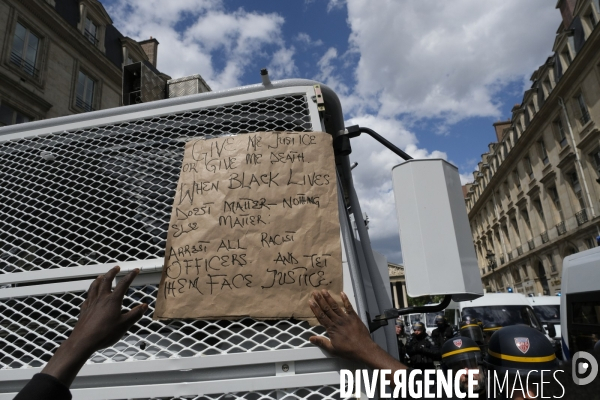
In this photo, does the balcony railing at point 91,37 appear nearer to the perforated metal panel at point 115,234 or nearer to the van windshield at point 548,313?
the perforated metal panel at point 115,234

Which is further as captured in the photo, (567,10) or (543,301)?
(567,10)

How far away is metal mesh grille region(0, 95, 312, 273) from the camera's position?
1.84 metres

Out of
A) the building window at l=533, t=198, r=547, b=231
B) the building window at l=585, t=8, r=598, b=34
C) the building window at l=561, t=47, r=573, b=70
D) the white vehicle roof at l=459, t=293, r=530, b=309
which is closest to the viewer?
the white vehicle roof at l=459, t=293, r=530, b=309

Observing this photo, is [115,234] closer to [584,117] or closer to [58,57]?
[58,57]

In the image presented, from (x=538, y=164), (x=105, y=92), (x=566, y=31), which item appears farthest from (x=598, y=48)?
(x=105, y=92)

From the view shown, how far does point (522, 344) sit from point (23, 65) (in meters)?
20.5

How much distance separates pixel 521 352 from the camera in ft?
8.54

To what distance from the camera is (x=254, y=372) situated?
143 centimetres

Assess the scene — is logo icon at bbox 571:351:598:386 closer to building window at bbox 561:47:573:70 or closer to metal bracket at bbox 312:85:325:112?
metal bracket at bbox 312:85:325:112

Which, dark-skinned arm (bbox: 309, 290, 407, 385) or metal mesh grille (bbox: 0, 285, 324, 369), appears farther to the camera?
metal mesh grille (bbox: 0, 285, 324, 369)

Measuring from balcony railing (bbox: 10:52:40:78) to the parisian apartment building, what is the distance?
80.2 feet

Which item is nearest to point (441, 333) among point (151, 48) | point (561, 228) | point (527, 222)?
point (151, 48)

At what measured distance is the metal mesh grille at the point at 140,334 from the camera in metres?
1.49

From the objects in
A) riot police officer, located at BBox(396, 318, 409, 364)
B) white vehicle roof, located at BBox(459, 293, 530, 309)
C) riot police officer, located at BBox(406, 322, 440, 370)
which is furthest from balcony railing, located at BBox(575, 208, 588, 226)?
riot police officer, located at BBox(406, 322, 440, 370)
